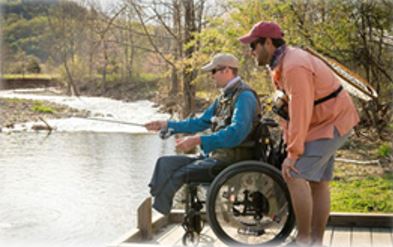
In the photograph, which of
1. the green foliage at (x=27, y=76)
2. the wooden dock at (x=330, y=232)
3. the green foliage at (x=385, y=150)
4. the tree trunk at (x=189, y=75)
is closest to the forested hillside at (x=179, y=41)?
the tree trunk at (x=189, y=75)

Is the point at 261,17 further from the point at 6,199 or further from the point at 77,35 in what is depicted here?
the point at 77,35

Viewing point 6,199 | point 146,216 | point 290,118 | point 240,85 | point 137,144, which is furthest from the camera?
point 137,144

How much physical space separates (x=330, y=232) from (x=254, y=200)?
74cm

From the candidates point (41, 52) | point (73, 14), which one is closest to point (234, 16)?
point (73, 14)

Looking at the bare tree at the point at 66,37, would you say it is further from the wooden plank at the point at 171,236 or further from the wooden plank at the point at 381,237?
the wooden plank at the point at 381,237

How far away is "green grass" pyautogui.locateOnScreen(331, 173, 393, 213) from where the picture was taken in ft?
19.6

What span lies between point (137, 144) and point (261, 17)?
6.39 meters

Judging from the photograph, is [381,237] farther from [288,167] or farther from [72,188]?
[72,188]

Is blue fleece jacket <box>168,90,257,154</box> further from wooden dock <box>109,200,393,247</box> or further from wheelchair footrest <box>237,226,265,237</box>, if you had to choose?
wooden dock <box>109,200,393,247</box>

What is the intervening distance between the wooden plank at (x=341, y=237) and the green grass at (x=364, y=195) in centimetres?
162

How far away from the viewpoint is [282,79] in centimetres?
310

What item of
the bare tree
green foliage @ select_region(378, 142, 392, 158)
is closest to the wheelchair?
green foliage @ select_region(378, 142, 392, 158)

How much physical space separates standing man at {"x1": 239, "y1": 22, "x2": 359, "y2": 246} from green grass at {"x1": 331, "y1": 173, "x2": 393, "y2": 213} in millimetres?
2635

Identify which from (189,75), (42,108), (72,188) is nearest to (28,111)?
(42,108)
